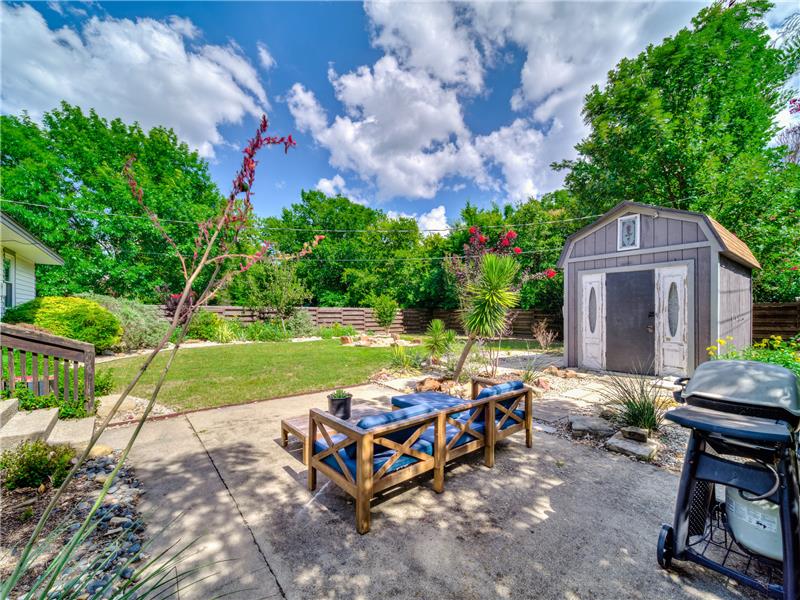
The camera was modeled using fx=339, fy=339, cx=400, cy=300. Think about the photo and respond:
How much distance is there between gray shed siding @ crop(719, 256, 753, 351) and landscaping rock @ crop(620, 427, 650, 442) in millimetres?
4123

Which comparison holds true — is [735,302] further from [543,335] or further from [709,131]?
[709,131]

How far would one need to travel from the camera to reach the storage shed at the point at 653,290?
6.40 metres

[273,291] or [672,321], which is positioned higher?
[273,291]

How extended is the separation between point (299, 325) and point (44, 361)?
1233 centimetres

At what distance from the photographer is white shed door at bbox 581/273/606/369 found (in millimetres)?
7773

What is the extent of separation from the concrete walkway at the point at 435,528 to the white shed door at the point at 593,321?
4647 mm

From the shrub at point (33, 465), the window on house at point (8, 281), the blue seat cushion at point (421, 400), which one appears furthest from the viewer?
→ the window on house at point (8, 281)

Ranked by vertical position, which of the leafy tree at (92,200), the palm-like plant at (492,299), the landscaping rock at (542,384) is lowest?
the landscaping rock at (542,384)

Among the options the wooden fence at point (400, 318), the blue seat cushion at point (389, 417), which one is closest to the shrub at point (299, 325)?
the wooden fence at point (400, 318)

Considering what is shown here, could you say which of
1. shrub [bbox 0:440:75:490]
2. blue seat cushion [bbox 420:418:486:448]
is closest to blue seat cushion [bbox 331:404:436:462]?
blue seat cushion [bbox 420:418:486:448]

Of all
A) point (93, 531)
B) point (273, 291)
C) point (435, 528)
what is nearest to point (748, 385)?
point (435, 528)

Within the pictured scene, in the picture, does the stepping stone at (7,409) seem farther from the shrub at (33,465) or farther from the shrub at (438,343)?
the shrub at (438,343)

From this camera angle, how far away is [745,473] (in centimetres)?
185

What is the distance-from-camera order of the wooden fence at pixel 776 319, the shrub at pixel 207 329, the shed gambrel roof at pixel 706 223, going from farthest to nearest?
1. the shrub at pixel 207 329
2. the wooden fence at pixel 776 319
3. the shed gambrel roof at pixel 706 223
